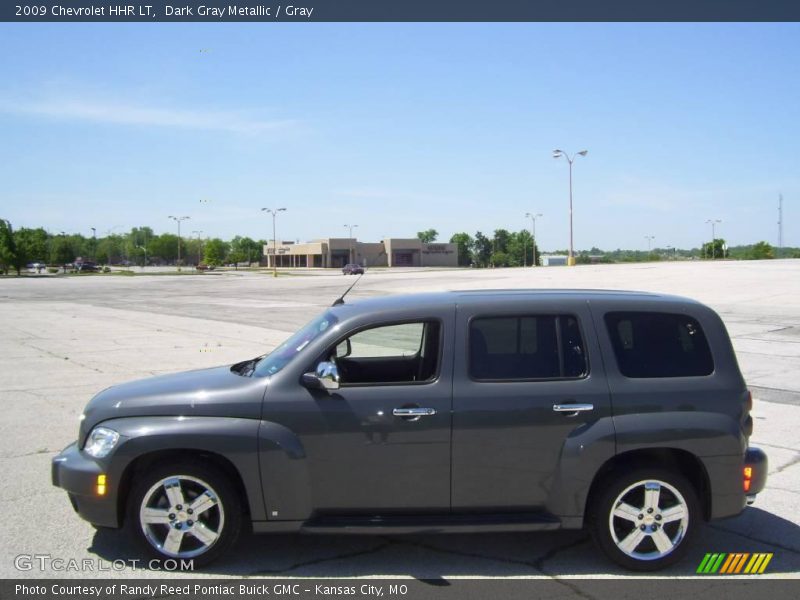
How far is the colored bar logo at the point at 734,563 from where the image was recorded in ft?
14.3

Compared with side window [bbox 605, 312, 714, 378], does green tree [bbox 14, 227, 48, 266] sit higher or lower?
higher

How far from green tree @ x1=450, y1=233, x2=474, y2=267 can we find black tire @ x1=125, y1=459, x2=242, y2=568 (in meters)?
158

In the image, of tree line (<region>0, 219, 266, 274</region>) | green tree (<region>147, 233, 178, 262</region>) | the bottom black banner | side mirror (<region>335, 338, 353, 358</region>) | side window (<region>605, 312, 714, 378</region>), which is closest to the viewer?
the bottom black banner

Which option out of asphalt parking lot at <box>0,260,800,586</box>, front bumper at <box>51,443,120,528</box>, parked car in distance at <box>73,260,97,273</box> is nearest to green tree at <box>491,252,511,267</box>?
parked car in distance at <box>73,260,97,273</box>

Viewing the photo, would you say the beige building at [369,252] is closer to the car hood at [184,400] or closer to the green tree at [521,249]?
the green tree at [521,249]

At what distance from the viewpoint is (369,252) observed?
5251 inches

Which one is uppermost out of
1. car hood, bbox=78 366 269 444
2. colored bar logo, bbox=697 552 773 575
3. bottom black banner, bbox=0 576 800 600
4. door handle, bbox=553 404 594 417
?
car hood, bbox=78 366 269 444

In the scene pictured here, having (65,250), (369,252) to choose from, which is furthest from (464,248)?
(65,250)

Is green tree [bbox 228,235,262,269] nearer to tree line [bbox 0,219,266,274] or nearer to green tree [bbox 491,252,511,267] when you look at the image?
tree line [bbox 0,219,266,274]

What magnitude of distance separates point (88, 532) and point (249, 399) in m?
1.75

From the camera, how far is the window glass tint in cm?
504

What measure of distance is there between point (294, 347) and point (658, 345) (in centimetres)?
232

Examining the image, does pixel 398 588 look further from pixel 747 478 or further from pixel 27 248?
pixel 27 248

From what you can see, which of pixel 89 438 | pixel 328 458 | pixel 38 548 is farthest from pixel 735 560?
pixel 38 548
